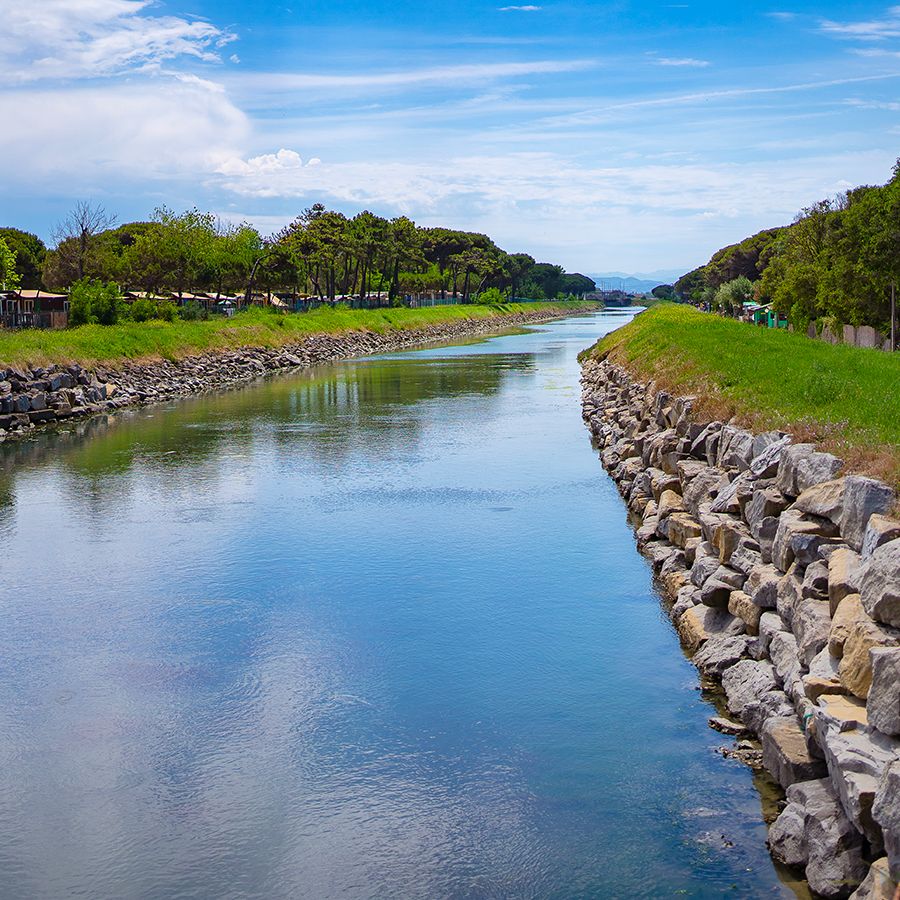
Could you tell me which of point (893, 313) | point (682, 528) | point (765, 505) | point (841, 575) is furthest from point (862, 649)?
point (893, 313)

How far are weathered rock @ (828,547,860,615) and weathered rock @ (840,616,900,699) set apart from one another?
843mm

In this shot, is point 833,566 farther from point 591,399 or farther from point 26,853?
point 591,399

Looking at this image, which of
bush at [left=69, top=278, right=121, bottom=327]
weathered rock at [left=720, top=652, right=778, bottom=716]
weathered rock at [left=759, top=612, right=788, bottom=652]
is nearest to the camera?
weathered rock at [left=720, top=652, right=778, bottom=716]

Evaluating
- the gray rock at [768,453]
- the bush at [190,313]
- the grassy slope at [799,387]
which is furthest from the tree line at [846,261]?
the bush at [190,313]

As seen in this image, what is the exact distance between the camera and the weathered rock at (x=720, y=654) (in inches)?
472

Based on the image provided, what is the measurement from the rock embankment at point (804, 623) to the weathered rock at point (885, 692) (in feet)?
0.04

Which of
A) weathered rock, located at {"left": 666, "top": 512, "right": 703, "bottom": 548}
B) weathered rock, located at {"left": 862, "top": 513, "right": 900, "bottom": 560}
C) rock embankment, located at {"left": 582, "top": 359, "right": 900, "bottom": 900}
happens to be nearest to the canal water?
rock embankment, located at {"left": 582, "top": 359, "right": 900, "bottom": 900}

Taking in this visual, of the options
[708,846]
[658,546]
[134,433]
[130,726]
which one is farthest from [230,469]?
[708,846]

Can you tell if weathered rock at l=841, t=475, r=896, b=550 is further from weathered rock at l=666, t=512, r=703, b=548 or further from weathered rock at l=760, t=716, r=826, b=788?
weathered rock at l=666, t=512, r=703, b=548

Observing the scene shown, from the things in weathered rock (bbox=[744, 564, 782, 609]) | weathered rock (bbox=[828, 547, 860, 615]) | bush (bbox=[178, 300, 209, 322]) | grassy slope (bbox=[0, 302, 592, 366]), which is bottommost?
weathered rock (bbox=[744, 564, 782, 609])

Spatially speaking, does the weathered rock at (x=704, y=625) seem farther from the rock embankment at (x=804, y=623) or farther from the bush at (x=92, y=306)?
the bush at (x=92, y=306)

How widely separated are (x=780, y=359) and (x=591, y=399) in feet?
51.5

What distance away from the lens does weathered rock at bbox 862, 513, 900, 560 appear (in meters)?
9.24

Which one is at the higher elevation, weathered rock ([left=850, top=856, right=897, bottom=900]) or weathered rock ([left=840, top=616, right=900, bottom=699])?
weathered rock ([left=840, top=616, right=900, bottom=699])
